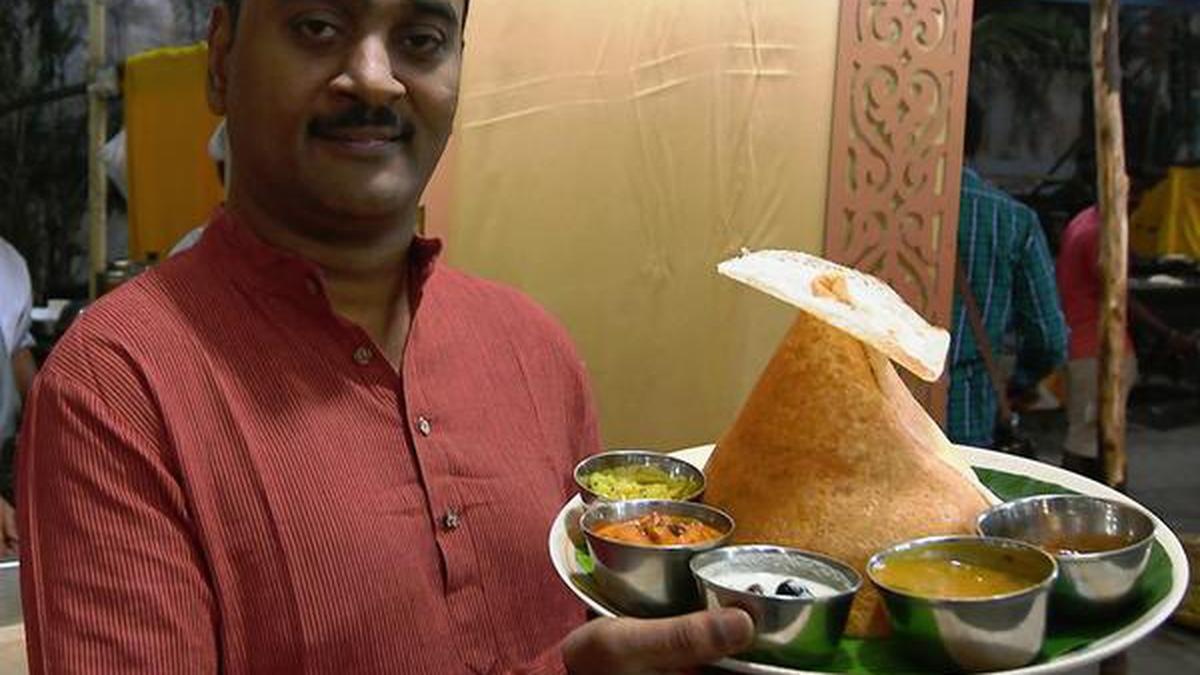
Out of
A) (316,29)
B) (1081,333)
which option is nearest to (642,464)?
(316,29)

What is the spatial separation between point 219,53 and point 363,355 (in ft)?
1.64

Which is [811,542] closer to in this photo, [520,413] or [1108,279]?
[520,413]

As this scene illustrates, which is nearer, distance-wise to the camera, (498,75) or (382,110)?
(382,110)

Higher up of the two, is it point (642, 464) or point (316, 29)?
point (316, 29)

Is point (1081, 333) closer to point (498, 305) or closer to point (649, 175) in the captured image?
point (649, 175)

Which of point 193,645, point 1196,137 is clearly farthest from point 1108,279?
point 1196,137

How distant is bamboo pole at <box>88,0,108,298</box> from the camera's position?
3.85m

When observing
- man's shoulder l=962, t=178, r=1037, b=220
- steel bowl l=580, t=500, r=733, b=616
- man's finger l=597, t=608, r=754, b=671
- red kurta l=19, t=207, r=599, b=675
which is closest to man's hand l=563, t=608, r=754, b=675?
man's finger l=597, t=608, r=754, b=671

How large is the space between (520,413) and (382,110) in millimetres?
576

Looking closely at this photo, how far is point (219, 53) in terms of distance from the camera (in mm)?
1703

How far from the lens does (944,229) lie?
4.00 m

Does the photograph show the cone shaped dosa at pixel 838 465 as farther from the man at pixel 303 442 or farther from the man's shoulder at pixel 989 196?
the man's shoulder at pixel 989 196

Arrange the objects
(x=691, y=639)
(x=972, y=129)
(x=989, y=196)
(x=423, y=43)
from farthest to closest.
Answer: (x=972, y=129) < (x=989, y=196) < (x=423, y=43) < (x=691, y=639)

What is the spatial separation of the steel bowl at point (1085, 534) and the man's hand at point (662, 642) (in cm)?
49
